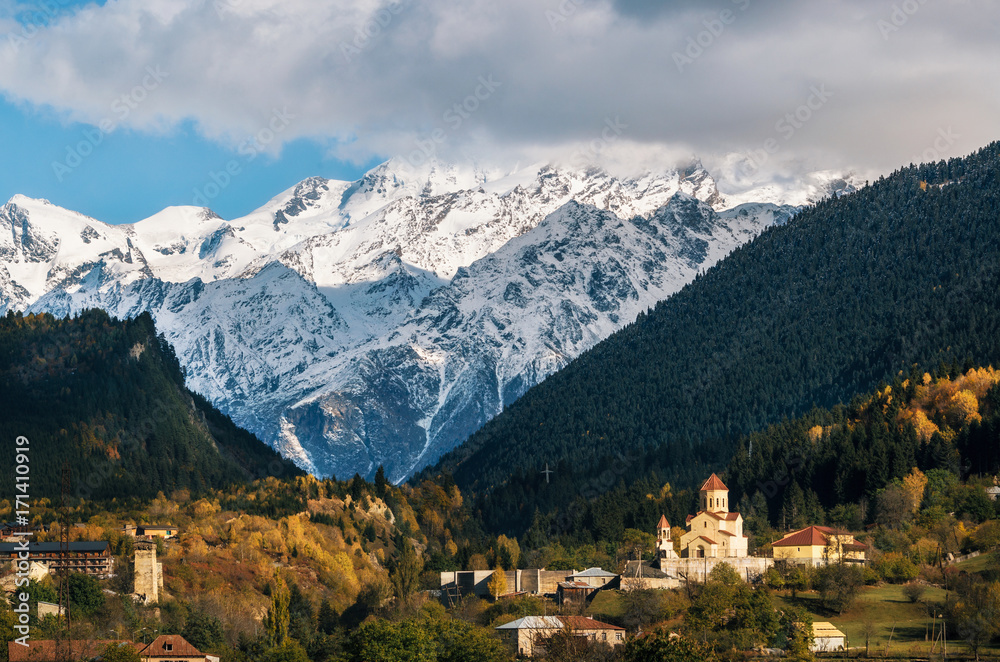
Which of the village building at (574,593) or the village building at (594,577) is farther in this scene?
the village building at (594,577)

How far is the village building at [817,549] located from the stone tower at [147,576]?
218ft

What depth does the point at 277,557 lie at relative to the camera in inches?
7682

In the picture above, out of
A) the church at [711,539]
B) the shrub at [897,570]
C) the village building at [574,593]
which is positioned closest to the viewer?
the shrub at [897,570]

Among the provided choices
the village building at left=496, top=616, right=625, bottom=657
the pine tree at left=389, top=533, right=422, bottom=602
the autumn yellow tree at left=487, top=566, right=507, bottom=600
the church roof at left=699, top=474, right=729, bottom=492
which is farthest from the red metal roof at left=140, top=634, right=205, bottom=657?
the church roof at left=699, top=474, right=729, bottom=492

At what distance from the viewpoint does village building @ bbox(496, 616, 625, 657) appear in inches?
5669

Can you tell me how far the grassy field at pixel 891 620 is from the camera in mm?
137125

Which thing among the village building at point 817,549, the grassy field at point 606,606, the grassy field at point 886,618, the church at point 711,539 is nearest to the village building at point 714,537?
the church at point 711,539

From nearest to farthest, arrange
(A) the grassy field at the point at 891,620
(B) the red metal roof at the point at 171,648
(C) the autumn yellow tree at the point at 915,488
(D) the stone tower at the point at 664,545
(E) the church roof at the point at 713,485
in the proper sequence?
(A) the grassy field at the point at 891,620
(B) the red metal roof at the point at 171,648
(D) the stone tower at the point at 664,545
(E) the church roof at the point at 713,485
(C) the autumn yellow tree at the point at 915,488

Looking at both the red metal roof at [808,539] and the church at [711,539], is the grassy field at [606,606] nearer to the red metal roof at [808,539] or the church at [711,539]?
the church at [711,539]

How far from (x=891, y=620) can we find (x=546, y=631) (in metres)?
32.5

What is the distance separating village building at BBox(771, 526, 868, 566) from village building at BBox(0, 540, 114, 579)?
7205cm

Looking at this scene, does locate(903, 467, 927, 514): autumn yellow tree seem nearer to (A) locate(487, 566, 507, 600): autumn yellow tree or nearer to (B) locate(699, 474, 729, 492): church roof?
(B) locate(699, 474, 729, 492): church roof

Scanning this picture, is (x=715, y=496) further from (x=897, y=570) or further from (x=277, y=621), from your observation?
(x=277, y=621)

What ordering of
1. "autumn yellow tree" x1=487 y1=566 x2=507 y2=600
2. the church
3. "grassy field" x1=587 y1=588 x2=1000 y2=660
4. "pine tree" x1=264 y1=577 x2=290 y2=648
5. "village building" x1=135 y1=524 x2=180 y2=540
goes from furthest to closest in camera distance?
"village building" x1=135 y1=524 x2=180 y2=540 < "autumn yellow tree" x1=487 y1=566 x2=507 y2=600 < the church < "pine tree" x1=264 y1=577 x2=290 y2=648 < "grassy field" x1=587 y1=588 x2=1000 y2=660
